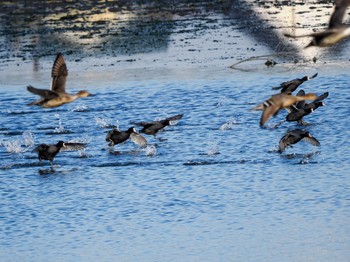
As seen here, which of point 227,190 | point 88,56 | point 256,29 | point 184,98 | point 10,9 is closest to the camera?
point 227,190

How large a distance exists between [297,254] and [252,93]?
34.4ft

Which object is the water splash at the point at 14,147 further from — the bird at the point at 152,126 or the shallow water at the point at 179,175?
the bird at the point at 152,126

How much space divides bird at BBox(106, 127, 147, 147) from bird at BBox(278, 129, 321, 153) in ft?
7.86

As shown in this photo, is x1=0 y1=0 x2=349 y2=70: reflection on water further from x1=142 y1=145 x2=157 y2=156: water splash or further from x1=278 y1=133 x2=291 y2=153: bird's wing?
x1=278 y1=133 x2=291 y2=153: bird's wing

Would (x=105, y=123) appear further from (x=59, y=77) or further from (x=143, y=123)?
(x=59, y=77)

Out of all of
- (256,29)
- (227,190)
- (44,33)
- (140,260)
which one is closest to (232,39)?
(256,29)

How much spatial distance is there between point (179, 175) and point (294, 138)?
82.8 inches

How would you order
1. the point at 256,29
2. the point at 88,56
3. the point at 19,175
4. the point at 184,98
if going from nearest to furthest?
the point at 19,175 < the point at 184,98 < the point at 88,56 < the point at 256,29

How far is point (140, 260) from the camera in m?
13.5

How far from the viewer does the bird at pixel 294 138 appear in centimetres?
1841

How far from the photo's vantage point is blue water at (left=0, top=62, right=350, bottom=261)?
14000 mm

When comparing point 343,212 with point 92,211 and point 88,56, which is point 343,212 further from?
point 88,56

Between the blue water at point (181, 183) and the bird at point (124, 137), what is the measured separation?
190 mm

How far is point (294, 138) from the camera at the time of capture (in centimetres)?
1841
